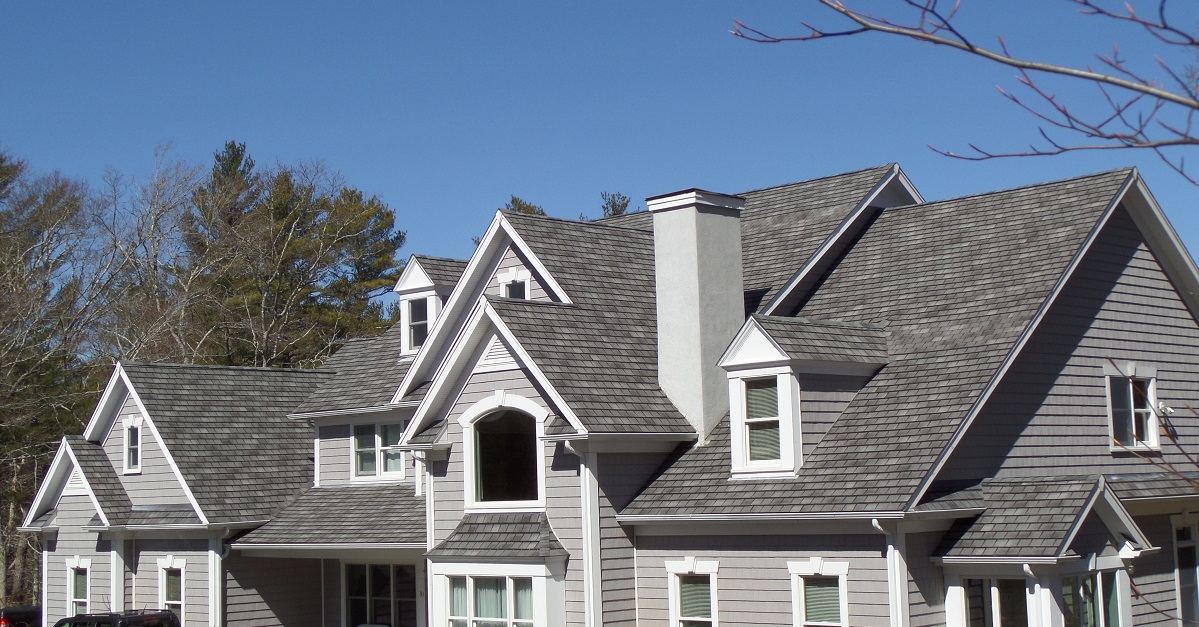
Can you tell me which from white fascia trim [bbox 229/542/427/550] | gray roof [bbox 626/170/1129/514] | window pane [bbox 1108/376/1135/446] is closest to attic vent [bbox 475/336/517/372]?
gray roof [bbox 626/170/1129/514]

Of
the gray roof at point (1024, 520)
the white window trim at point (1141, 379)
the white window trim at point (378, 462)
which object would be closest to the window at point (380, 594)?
the white window trim at point (378, 462)

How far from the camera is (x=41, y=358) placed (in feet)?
129

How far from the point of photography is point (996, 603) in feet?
51.0

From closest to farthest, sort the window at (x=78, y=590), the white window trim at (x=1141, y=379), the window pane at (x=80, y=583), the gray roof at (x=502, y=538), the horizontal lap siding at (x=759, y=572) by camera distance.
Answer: the horizontal lap siding at (x=759, y=572) → the gray roof at (x=502, y=538) → the white window trim at (x=1141, y=379) → the window at (x=78, y=590) → the window pane at (x=80, y=583)

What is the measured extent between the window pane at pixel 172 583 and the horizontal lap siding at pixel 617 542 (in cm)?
1118

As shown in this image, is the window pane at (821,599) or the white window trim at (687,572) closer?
the window pane at (821,599)

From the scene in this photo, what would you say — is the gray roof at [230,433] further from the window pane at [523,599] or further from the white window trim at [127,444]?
the window pane at [523,599]

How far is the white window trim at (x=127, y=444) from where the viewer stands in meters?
25.9

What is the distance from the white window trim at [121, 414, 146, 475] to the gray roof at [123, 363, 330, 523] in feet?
2.02

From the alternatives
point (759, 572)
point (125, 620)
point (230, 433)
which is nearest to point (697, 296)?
point (759, 572)

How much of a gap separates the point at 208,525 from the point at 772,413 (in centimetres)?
1204

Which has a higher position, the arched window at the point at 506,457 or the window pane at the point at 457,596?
the arched window at the point at 506,457

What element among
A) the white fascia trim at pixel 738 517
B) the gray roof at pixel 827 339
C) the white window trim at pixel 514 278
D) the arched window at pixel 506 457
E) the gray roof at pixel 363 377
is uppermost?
the white window trim at pixel 514 278

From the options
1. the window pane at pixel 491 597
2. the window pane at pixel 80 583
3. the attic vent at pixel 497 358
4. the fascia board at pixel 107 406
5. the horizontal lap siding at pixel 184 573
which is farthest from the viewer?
the window pane at pixel 80 583
